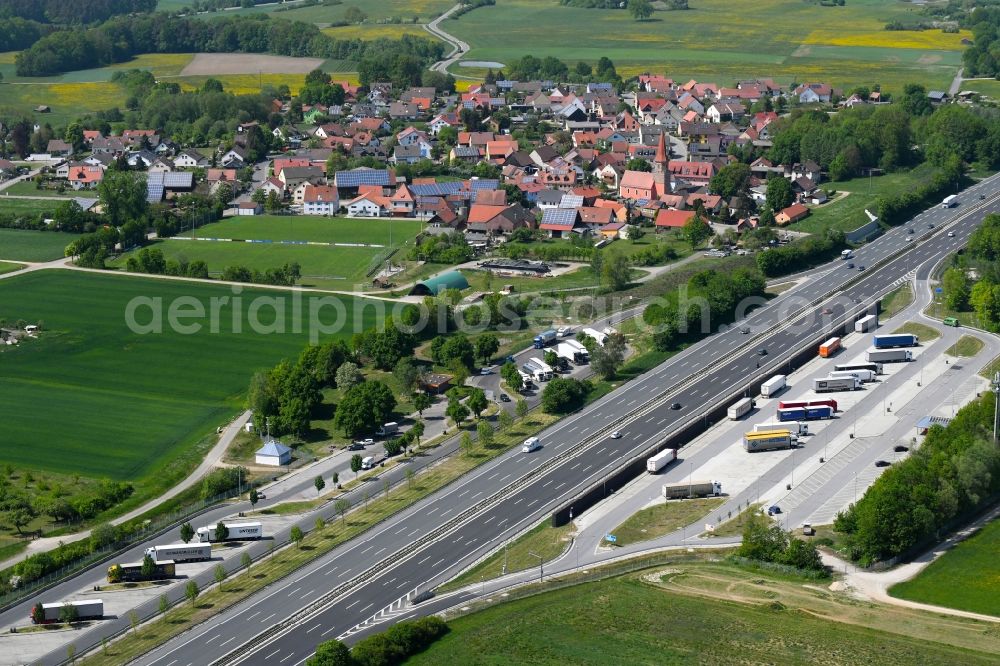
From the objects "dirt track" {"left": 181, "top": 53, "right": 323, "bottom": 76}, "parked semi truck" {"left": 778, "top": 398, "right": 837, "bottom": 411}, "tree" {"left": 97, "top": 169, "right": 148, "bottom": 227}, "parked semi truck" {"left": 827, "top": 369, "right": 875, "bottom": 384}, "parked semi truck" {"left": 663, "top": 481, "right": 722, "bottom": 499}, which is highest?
"dirt track" {"left": 181, "top": 53, "right": 323, "bottom": 76}

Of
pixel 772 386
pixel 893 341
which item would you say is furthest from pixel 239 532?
pixel 893 341

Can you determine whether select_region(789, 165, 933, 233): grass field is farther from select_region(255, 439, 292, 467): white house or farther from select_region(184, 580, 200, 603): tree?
select_region(184, 580, 200, 603): tree

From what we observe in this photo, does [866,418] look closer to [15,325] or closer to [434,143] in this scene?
[15,325]

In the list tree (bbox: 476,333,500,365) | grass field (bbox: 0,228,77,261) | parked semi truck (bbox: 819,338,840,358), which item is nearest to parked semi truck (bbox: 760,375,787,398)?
parked semi truck (bbox: 819,338,840,358)

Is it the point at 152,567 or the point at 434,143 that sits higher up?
the point at 434,143

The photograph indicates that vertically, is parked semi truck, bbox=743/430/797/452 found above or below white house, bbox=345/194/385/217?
below

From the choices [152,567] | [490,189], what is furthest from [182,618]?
[490,189]
